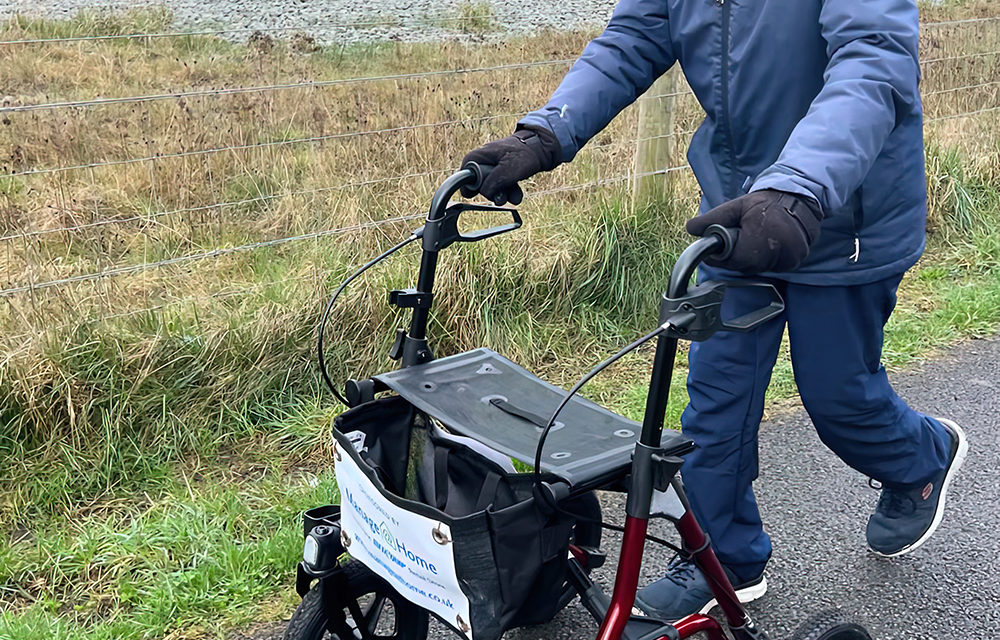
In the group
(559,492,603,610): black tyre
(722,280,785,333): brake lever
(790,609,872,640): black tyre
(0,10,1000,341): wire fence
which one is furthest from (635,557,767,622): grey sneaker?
(0,10,1000,341): wire fence

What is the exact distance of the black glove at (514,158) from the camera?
225 centimetres

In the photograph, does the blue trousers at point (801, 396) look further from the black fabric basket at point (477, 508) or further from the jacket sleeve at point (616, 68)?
the black fabric basket at point (477, 508)

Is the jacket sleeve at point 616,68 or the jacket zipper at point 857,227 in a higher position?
the jacket sleeve at point 616,68

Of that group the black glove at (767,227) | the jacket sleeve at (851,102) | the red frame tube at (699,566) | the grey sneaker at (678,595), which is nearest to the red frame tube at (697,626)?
the red frame tube at (699,566)

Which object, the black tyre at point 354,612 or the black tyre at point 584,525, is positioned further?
the black tyre at point 354,612

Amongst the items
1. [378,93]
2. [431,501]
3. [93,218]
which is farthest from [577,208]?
[431,501]

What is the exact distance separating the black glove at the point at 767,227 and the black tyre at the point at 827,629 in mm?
940

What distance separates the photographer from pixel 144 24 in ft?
19.1

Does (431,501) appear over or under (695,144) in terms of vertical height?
under

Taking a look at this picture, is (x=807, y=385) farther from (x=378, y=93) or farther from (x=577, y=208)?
(x=378, y=93)

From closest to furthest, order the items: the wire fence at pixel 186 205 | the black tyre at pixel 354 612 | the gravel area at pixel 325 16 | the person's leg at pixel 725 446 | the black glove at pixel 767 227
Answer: the black glove at pixel 767 227, the black tyre at pixel 354 612, the person's leg at pixel 725 446, the wire fence at pixel 186 205, the gravel area at pixel 325 16

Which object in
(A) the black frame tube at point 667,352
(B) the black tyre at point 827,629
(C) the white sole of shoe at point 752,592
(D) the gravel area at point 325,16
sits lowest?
(C) the white sole of shoe at point 752,592

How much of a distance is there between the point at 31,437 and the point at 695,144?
7.38 feet

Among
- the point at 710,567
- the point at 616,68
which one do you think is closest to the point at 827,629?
the point at 710,567
